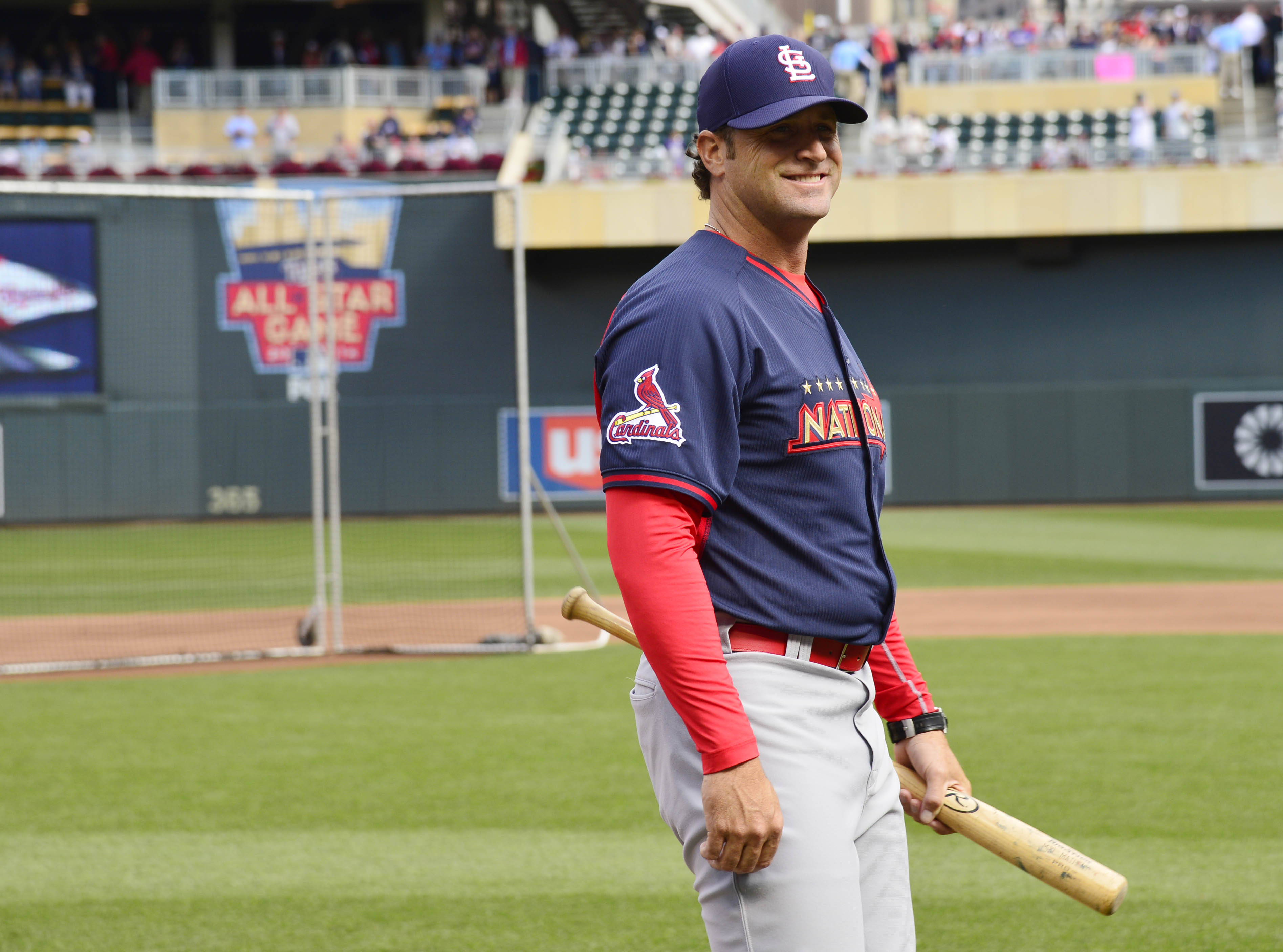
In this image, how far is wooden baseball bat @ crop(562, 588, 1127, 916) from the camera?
250cm

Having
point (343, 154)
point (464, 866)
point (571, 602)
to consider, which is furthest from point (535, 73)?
point (571, 602)

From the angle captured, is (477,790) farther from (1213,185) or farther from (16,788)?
(1213,185)

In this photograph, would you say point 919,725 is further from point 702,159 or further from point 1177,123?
point 1177,123

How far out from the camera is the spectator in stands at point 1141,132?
993 inches

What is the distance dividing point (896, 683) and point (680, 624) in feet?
2.62

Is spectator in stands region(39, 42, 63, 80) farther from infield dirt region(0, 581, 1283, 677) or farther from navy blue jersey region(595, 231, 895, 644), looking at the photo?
navy blue jersey region(595, 231, 895, 644)

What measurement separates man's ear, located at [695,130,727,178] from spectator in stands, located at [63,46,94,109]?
3142 centimetres

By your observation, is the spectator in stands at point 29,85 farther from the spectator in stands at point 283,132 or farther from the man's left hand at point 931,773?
the man's left hand at point 931,773

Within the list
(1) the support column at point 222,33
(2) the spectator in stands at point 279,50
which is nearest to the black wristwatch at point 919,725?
(2) the spectator in stands at point 279,50

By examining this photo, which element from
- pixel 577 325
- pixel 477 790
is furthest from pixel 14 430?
pixel 477 790

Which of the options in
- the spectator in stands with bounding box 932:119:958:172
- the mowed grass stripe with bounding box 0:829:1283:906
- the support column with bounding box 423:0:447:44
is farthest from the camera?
the support column with bounding box 423:0:447:44

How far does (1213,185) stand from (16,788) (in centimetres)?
2297

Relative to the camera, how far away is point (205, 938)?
4773 millimetres

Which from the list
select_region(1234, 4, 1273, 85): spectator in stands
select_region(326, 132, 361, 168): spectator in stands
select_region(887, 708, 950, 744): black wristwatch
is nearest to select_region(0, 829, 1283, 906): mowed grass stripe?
select_region(887, 708, 950, 744): black wristwatch
